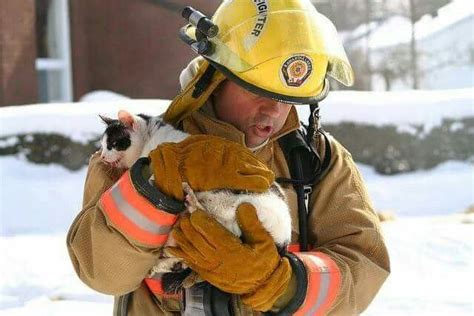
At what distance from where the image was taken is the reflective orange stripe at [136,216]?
194 cm

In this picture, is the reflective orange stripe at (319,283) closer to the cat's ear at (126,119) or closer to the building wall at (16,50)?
the cat's ear at (126,119)

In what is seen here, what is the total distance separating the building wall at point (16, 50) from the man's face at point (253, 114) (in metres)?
12.6

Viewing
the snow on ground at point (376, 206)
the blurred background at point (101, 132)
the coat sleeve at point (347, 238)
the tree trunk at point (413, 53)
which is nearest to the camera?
the coat sleeve at point (347, 238)

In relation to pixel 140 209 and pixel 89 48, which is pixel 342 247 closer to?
pixel 140 209

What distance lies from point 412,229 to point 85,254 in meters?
6.75

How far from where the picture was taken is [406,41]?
91.6 feet

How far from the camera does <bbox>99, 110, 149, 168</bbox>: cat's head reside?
2.32 m

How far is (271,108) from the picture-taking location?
2244 millimetres

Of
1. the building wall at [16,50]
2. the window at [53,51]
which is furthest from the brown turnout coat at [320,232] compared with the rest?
the window at [53,51]

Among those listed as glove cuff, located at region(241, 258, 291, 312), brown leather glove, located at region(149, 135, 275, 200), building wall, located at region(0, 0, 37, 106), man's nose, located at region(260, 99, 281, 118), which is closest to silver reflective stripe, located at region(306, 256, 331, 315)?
glove cuff, located at region(241, 258, 291, 312)

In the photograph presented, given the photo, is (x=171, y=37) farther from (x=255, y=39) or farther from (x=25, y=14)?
(x=255, y=39)

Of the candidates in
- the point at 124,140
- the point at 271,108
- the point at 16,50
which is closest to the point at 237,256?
the point at 271,108

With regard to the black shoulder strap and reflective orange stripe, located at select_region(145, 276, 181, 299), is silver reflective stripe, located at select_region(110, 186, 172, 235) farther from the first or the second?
the black shoulder strap

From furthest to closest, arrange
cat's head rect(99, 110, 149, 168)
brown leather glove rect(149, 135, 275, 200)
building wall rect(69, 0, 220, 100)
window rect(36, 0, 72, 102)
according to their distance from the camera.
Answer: building wall rect(69, 0, 220, 100) → window rect(36, 0, 72, 102) → cat's head rect(99, 110, 149, 168) → brown leather glove rect(149, 135, 275, 200)
